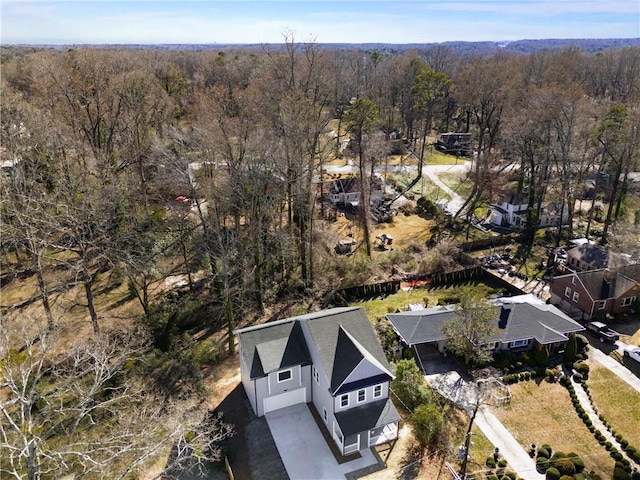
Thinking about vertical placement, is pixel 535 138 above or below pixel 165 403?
above

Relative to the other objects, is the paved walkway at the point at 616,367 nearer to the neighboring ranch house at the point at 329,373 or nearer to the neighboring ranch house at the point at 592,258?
the neighboring ranch house at the point at 592,258

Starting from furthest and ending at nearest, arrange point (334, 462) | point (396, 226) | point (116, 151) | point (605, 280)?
point (396, 226) → point (116, 151) → point (605, 280) → point (334, 462)

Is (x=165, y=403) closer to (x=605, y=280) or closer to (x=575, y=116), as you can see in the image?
(x=605, y=280)

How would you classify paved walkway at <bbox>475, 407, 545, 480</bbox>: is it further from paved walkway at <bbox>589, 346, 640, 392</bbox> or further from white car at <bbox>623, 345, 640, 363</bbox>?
white car at <bbox>623, 345, 640, 363</bbox>

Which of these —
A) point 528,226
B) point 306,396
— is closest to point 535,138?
point 528,226

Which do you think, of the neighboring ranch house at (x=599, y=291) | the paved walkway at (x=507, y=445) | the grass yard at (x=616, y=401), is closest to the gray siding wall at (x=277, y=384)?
the paved walkway at (x=507, y=445)

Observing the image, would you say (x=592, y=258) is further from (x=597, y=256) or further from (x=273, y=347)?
(x=273, y=347)

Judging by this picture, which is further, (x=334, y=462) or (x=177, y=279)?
(x=177, y=279)
